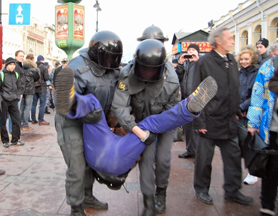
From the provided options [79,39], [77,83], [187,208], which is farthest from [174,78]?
[79,39]

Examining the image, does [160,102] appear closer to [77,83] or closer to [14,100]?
[77,83]

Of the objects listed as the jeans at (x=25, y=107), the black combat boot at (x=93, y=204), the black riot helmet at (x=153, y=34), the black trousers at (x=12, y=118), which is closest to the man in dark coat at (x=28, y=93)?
the jeans at (x=25, y=107)

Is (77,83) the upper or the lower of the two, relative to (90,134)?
upper

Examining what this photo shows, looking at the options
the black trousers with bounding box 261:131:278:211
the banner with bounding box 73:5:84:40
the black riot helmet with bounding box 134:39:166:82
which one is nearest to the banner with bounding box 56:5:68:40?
the banner with bounding box 73:5:84:40

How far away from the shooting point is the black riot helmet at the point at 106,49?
8.39 feet

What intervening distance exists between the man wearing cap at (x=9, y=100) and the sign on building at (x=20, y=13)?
601cm

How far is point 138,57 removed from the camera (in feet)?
8.16

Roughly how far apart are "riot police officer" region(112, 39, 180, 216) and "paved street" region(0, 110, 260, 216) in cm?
43

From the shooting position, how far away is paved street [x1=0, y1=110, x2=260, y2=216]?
2.97m

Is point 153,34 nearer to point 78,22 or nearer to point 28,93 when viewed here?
point 28,93

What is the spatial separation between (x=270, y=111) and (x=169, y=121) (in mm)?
995

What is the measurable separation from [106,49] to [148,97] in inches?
23.4

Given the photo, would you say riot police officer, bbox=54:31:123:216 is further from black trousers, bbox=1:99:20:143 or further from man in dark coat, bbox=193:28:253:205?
black trousers, bbox=1:99:20:143

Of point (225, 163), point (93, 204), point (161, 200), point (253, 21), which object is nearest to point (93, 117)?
point (93, 204)
